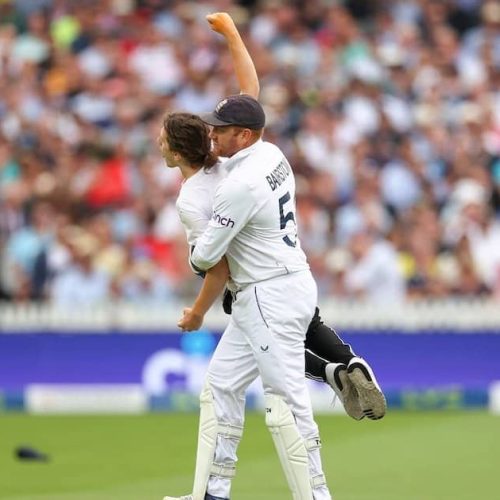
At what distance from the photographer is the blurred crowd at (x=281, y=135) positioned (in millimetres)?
13008

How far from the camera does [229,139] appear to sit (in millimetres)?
6434

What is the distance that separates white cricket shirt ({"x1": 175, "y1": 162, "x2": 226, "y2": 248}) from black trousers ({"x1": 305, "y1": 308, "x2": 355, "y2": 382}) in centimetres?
68

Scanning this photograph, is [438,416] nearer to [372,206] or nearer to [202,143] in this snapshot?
[372,206]

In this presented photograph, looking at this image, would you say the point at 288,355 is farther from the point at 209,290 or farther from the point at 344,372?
the point at 209,290

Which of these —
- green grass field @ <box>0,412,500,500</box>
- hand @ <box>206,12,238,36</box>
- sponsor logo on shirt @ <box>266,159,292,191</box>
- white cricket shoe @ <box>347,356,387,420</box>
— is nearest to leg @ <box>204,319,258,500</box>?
white cricket shoe @ <box>347,356,387,420</box>

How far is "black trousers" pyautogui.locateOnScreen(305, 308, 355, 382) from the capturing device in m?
6.71

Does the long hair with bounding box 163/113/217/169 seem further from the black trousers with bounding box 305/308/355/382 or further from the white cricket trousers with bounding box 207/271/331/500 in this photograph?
the black trousers with bounding box 305/308/355/382

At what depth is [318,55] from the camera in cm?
1544

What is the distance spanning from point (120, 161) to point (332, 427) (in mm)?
4130

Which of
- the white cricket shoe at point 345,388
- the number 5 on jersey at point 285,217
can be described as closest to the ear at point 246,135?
the number 5 on jersey at point 285,217

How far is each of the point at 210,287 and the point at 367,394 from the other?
84 centimetres

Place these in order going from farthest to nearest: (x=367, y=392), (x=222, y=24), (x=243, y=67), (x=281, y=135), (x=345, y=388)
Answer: (x=281, y=135) < (x=222, y=24) < (x=243, y=67) < (x=345, y=388) < (x=367, y=392)

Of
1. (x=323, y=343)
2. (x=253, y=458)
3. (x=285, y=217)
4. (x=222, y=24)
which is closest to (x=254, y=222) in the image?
(x=285, y=217)

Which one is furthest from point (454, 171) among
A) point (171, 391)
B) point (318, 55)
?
point (171, 391)
